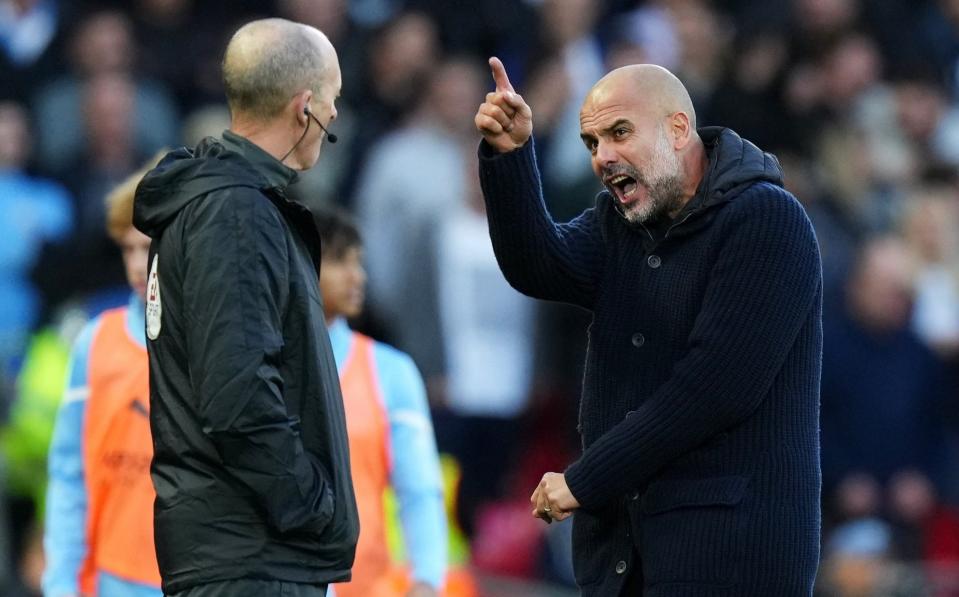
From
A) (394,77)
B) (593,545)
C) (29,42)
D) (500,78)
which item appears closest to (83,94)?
(29,42)

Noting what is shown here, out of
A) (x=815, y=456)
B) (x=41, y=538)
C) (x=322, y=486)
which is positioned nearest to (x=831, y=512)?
(x=41, y=538)

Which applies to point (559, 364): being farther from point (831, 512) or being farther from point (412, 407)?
point (412, 407)

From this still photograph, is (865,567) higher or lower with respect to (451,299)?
lower

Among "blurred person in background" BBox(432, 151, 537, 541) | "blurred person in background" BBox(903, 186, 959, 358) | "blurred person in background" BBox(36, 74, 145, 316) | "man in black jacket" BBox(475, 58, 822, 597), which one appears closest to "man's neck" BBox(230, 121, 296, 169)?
"man in black jacket" BBox(475, 58, 822, 597)

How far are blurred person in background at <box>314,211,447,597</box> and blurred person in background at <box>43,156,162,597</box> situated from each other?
23.5 inches

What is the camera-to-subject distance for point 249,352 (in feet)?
12.1

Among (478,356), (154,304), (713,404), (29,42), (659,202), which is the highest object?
(29,42)

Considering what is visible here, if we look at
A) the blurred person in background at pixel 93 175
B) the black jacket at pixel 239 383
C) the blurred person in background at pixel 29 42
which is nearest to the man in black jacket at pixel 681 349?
the black jacket at pixel 239 383

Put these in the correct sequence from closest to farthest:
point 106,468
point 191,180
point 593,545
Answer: point 191,180
point 593,545
point 106,468

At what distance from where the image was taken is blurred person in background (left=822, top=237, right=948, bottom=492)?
8.92 meters

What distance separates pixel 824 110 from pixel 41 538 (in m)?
5.40

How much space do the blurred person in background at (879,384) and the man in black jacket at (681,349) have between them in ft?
15.6

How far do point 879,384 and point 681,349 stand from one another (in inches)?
200

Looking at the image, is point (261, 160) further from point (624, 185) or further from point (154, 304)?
point (624, 185)
